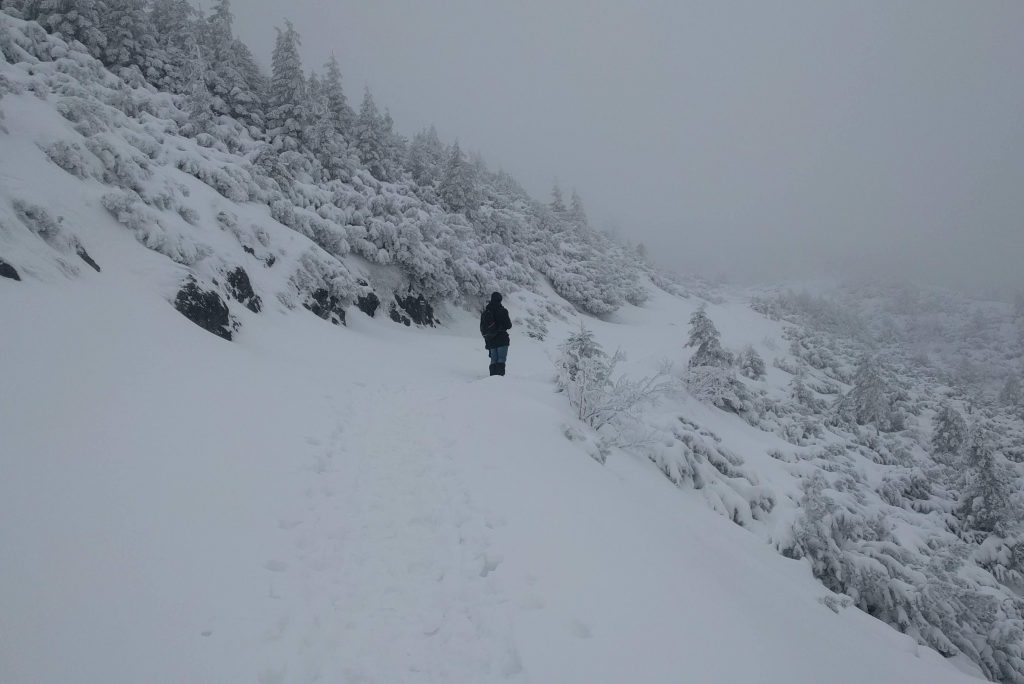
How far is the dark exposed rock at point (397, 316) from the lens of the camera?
20422 mm

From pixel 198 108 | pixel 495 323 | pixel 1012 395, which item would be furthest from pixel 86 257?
pixel 1012 395

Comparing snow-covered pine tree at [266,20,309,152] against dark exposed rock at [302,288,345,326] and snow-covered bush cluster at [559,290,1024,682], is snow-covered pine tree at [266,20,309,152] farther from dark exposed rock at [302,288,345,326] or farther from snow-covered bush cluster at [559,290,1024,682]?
snow-covered bush cluster at [559,290,1024,682]

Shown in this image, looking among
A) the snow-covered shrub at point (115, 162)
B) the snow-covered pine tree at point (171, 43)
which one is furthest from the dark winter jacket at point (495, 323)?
the snow-covered pine tree at point (171, 43)

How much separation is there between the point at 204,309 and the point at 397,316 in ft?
35.9

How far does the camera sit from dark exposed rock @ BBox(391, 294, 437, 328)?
69.8ft

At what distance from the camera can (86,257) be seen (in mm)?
8492

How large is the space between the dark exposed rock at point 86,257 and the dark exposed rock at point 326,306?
7045 mm

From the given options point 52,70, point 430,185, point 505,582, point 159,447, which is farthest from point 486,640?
point 430,185

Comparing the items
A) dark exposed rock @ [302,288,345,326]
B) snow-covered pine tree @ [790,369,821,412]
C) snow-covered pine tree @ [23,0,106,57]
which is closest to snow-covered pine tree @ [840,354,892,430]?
snow-covered pine tree @ [790,369,821,412]

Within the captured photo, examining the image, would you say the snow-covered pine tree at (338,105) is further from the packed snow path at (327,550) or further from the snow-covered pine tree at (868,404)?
the snow-covered pine tree at (868,404)

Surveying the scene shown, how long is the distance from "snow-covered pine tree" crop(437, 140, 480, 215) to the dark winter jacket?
21980mm

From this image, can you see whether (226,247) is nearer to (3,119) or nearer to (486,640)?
(3,119)

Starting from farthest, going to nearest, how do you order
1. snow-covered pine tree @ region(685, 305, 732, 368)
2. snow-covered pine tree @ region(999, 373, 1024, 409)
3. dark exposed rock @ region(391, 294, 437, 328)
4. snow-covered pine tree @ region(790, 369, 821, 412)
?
snow-covered pine tree @ region(999, 373, 1024, 409)
dark exposed rock @ region(391, 294, 437, 328)
snow-covered pine tree @ region(790, 369, 821, 412)
snow-covered pine tree @ region(685, 305, 732, 368)

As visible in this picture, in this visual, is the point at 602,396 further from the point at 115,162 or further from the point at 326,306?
the point at 115,162
